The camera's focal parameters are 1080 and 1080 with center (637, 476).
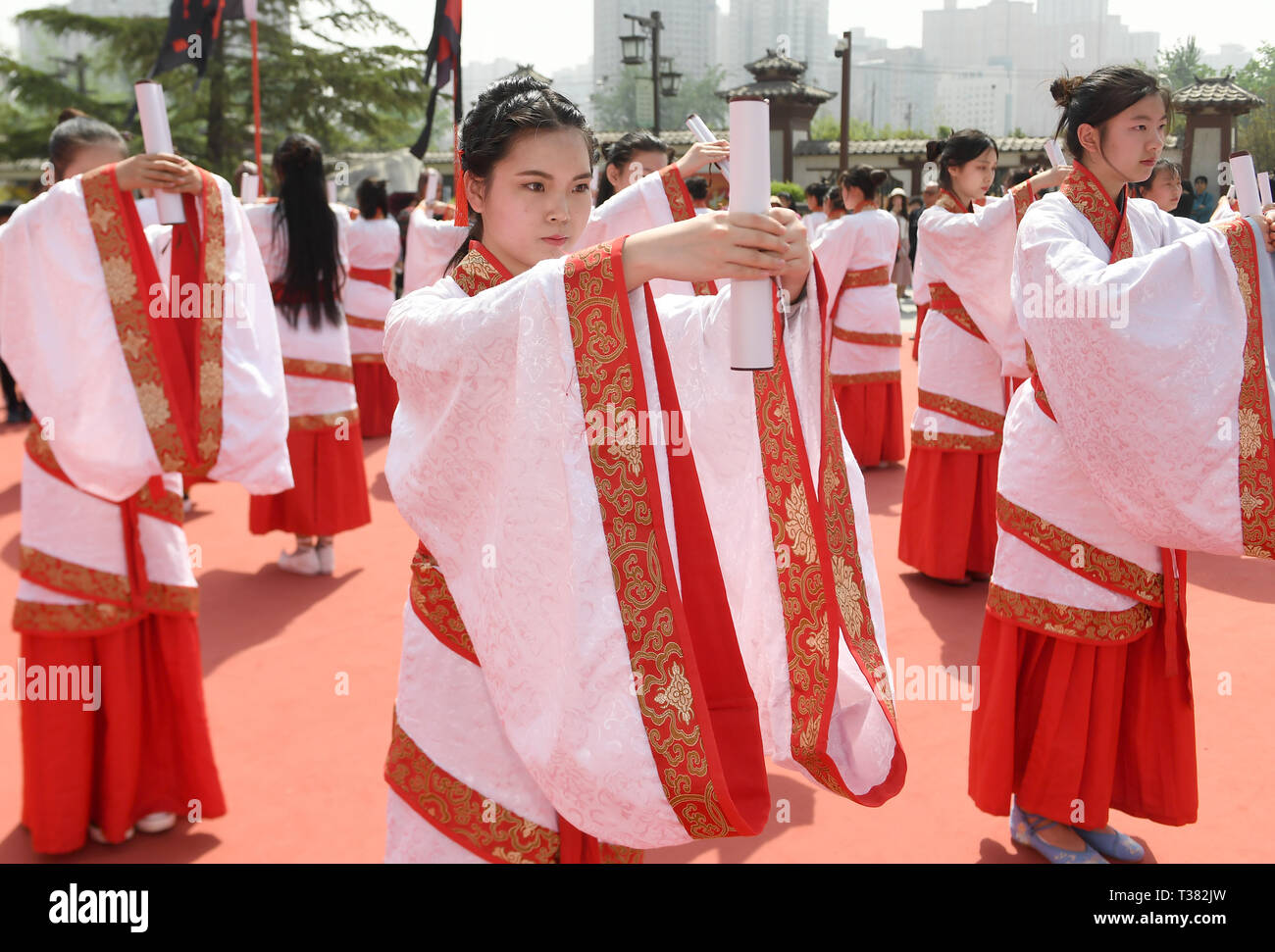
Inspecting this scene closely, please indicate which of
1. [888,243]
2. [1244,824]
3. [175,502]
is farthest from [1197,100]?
[175,502]

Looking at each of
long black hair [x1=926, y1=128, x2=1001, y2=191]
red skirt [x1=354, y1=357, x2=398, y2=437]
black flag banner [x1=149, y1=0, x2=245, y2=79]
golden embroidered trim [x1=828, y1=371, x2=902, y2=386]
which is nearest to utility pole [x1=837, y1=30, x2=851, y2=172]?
golden embroidered trim [x1=828, y1=371, x2=902, y2=386]

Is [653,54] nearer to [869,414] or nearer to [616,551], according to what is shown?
[869,414]

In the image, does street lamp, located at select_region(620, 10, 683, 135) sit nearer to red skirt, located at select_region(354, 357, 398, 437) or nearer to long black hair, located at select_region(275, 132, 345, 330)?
red skirt, located at select_region(354, 357, 398, 437)

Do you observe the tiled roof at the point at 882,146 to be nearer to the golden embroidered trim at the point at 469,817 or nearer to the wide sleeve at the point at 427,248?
the wide sleeve at the point at 427,248

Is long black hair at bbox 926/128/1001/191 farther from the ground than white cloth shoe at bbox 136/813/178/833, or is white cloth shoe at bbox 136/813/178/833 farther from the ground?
long black hair at bbox 926/128/1001/191

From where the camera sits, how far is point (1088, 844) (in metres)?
2.83

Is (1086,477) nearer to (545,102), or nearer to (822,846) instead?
(822,846)

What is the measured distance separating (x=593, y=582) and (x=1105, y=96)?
200 cm

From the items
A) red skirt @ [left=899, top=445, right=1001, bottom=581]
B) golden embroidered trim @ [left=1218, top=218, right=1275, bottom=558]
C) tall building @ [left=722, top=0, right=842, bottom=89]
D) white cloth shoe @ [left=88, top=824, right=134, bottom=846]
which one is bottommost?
white cloth shoe @ [left=88, top=824, right=134, bottom=846]

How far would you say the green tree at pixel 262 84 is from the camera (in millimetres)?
17266

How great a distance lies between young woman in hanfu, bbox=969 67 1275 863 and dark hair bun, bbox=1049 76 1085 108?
12 millimetres

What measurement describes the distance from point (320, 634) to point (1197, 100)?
44.6 feet

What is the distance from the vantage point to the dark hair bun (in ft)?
9.74

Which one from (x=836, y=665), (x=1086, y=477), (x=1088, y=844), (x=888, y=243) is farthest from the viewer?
(x=888, y=243)
